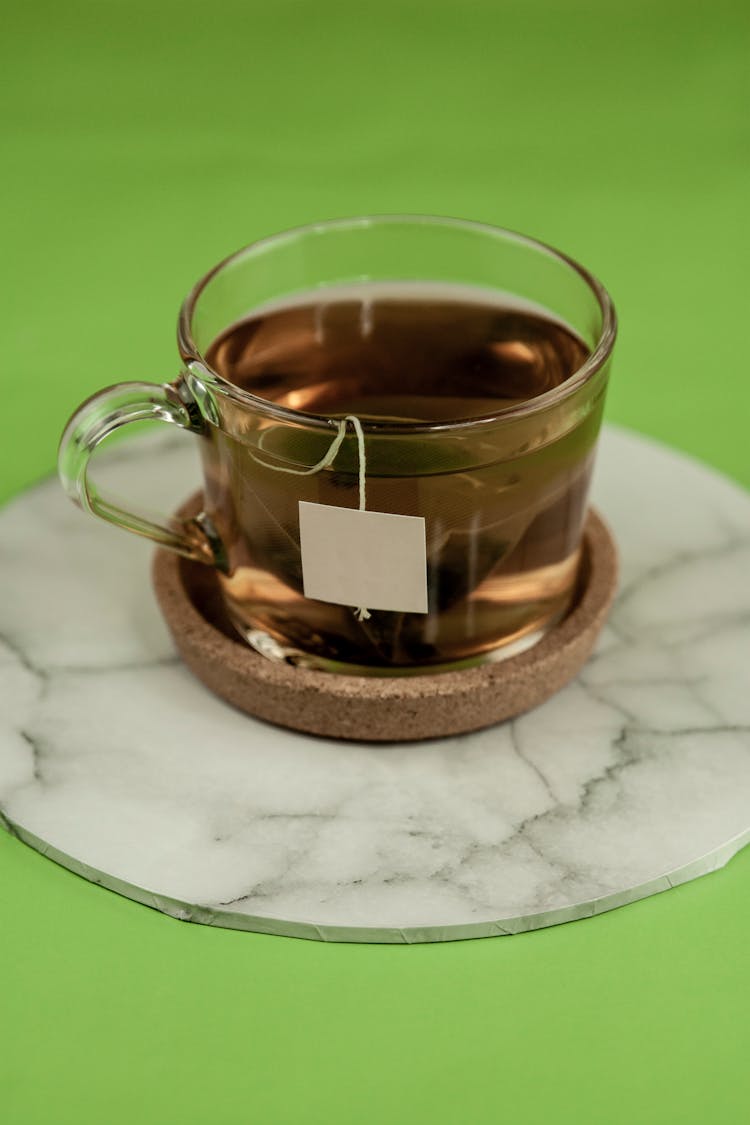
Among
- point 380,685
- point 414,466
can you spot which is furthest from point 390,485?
point 380,685

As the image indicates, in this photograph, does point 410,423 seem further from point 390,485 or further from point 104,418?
point 104,418

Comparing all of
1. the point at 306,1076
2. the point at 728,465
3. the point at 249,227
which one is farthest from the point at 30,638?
the point at 249,227

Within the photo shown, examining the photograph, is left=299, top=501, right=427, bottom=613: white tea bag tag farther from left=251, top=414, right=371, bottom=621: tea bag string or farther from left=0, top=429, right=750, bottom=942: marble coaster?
left=0, top=429, right=750, bottom=942: marble coaster

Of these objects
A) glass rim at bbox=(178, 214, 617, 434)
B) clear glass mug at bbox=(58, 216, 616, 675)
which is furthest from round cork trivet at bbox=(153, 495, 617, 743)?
glass rim at bbox=(178, 214, 617, 434)

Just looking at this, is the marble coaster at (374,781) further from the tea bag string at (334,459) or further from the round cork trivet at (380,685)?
the tea bag string at (334,459)

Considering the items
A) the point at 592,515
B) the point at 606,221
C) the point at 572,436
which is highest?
the point at 572,436

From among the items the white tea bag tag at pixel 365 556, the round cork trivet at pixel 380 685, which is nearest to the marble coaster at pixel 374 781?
the round cork trivet at pixel 380 685

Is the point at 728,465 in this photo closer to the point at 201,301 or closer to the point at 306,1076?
the point at 201,301

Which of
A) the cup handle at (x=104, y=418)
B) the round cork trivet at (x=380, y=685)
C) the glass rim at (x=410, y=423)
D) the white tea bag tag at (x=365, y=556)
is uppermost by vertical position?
the glass rim at (x=410, y=423)
